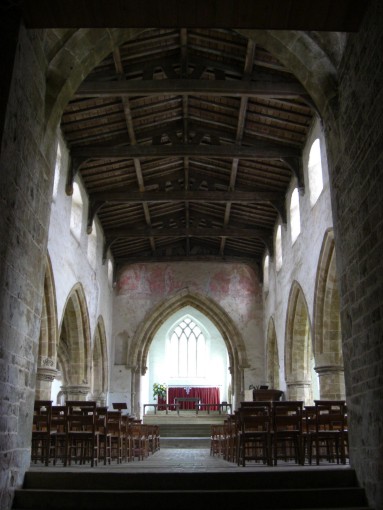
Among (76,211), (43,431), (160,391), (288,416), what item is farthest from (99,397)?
(288,416)

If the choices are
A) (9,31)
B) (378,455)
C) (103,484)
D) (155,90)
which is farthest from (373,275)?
(155,90)

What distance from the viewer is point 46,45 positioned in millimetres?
7043

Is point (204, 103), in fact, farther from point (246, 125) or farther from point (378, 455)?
point (378, 455)

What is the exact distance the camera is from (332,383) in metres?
12.8

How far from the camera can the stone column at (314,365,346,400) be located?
12.7 meters

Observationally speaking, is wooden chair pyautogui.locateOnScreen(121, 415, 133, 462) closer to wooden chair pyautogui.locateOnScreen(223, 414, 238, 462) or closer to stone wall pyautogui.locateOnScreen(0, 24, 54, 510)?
wooden chair pyautogui.locateOnScreen(223, 414, 238, 462)

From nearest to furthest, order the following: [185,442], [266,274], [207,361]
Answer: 1. [185,442]
2. [266,274]
3. [207,361]

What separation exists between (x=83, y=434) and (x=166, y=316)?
13.7 m

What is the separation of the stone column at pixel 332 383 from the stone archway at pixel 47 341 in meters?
A: 5.98

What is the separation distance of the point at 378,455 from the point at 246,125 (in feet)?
32.9

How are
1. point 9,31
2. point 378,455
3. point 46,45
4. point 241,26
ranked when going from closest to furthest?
point 378,455, point 9,31, point 241,26, point 46,45

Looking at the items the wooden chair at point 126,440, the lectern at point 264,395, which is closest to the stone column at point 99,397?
the lectern at point 264,395

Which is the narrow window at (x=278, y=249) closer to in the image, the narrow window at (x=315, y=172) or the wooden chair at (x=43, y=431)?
the narrow window at (x=315, y=172)

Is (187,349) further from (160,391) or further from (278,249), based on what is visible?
(278,249)
